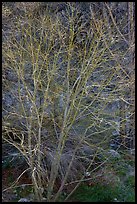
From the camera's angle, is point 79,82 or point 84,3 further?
point 84,3

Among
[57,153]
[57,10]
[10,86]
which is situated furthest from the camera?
[57,10]

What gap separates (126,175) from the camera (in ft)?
23.8

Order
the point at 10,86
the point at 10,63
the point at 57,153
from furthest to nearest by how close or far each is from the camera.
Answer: the point at 10,86 < the point at 10,63 < the point at 57,153

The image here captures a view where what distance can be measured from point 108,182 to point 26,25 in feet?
13.1

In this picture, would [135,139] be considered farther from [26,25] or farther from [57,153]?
[26,25]

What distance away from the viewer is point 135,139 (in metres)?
7.21

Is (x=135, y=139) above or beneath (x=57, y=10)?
beneath

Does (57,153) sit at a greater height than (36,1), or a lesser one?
lesser

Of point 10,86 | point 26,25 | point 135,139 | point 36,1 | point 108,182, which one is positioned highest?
point 36,1

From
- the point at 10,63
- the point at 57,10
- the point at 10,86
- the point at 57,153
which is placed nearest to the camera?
the point at 57,153

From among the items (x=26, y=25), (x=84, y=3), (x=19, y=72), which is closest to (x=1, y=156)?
(x=19, y=72)

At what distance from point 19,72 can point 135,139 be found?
302 centimetres

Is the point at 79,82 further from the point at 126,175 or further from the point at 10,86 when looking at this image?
the point at 126,175

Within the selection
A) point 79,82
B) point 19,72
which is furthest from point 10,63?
point 79,82
